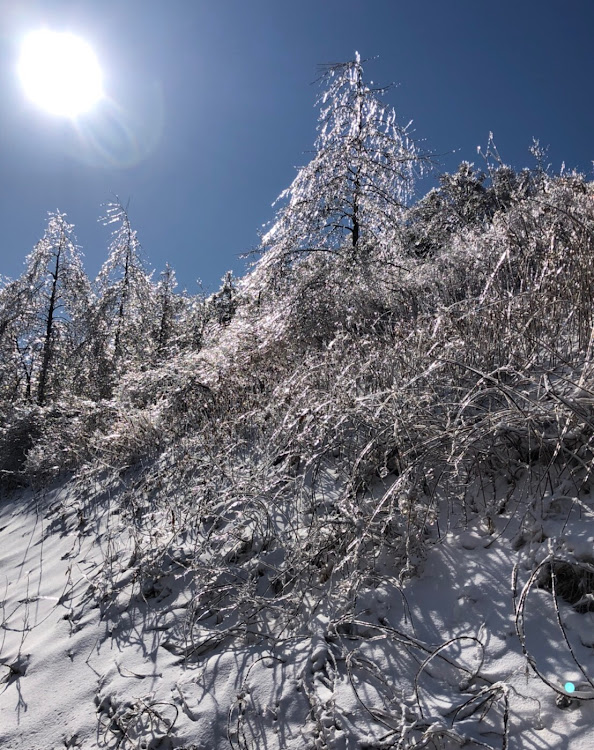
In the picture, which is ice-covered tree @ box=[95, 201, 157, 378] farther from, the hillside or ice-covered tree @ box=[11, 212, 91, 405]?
the hillside

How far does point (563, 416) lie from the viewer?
6.71 ft

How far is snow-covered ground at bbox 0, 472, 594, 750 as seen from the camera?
1.47m

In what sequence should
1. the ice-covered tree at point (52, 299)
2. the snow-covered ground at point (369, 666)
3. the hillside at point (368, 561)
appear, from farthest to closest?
the ice-covered tree at point (52, 299) < the hillside at point (368, 561) < the snow-covered ground at point (369, 666)

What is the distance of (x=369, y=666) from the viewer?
1783 mm

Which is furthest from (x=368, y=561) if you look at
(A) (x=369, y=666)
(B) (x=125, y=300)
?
(B) (x=125, y=300)

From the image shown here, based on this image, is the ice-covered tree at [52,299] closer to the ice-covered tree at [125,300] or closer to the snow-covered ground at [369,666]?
the ice-covered tree at [125,300]

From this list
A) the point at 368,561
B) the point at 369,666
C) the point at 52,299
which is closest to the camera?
the point at 369,666

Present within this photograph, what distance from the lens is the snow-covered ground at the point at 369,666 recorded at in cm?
147

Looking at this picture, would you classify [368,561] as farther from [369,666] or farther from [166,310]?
[166,310]

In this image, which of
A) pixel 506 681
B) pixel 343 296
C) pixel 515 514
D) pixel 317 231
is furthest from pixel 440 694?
pixel 317 231

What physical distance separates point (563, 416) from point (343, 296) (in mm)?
4133

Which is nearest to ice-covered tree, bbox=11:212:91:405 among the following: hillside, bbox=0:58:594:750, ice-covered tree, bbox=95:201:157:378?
ice-covered tree, bbox=95:201:157:378

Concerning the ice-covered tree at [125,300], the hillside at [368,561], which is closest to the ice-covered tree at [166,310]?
the ice-covered tree at [125,300]

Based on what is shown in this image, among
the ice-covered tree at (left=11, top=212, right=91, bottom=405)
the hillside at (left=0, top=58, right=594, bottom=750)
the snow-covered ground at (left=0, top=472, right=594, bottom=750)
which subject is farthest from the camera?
the ice-covered tree at (left=11, top=212, right=91, bottom=405)
